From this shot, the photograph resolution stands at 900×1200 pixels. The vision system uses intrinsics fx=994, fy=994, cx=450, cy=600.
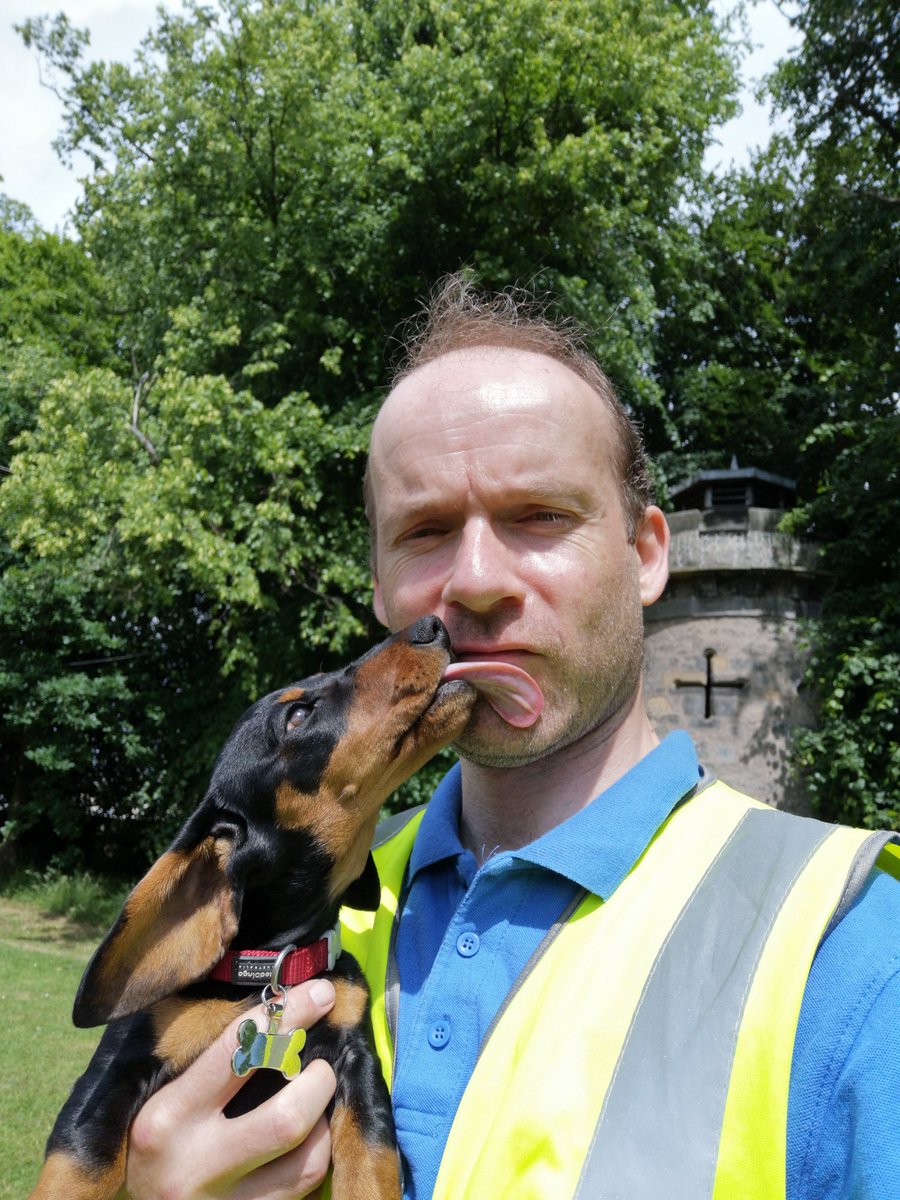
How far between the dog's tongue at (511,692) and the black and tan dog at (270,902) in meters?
0.07

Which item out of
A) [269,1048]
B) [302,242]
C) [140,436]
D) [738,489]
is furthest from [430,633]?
[738,489]

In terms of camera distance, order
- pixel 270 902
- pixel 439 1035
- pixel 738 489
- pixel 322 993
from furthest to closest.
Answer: pixel 738 489
pixel 270 902
pixel 322 993
pixel 439 1035

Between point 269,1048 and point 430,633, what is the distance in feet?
2.76

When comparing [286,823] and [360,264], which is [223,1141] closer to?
[286,823]

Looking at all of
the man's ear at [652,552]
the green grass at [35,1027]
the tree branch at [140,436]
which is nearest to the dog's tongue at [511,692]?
the man's ear at [652,552]

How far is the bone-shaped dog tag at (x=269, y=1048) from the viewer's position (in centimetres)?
180

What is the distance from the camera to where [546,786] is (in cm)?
190

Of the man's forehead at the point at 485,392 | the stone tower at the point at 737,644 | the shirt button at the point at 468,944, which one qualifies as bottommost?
the shirt button at the point at 468,944

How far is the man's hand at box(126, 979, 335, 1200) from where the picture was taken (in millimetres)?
1690

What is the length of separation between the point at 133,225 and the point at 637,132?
6809 mm

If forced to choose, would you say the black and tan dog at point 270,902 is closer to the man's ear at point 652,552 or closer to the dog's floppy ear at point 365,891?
the dog's floppy ear at point 365,891

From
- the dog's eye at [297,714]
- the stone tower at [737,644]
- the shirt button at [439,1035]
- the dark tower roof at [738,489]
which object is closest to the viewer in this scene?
the shirt button at [439,1035]

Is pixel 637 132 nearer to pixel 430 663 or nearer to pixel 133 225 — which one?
pixel 133 225

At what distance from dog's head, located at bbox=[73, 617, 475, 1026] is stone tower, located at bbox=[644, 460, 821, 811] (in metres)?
10.4
